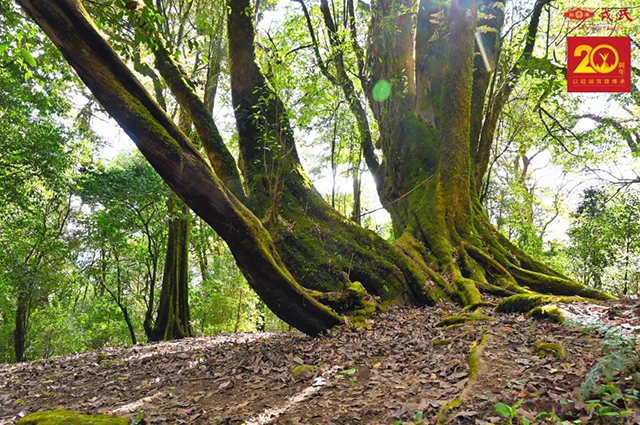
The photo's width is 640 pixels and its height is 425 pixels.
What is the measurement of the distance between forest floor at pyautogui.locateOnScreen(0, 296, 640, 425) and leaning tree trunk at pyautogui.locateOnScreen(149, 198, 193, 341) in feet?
12.7

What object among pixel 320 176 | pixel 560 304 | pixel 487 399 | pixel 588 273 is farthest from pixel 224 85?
pixel 588 273

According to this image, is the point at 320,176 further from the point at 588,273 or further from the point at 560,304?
the point at 560,304

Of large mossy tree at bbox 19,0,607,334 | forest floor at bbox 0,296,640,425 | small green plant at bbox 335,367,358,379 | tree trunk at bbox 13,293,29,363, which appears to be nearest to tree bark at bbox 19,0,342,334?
large mossy tree at bbox 19,0,607,334

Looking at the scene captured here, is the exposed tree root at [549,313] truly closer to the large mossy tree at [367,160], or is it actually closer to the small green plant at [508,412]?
the large mossy tree at [367,160]

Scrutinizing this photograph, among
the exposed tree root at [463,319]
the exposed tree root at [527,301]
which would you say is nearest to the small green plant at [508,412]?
the exposed tree root at [463,319]

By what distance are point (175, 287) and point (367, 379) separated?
24.3ft

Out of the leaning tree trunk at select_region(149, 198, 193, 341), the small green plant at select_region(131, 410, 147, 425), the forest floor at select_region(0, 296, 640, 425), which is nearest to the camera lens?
the forest floor at select_region(0, 296, 640, 425)

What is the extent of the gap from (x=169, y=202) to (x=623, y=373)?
933 cm

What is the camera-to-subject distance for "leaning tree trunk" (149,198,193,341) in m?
8.77

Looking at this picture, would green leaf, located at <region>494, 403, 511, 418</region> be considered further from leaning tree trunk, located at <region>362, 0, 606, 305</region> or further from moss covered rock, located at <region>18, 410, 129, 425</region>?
leaning tree trunk, located at <region>362, 0, 606, 305</region>

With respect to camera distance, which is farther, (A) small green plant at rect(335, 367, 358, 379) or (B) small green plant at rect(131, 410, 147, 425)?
(A) small green plant at rect(335, 367, 358, 379)

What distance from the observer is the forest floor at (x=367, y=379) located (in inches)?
78.8

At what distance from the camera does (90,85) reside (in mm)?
3076

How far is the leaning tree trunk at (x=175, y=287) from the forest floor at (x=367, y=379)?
3867mm
